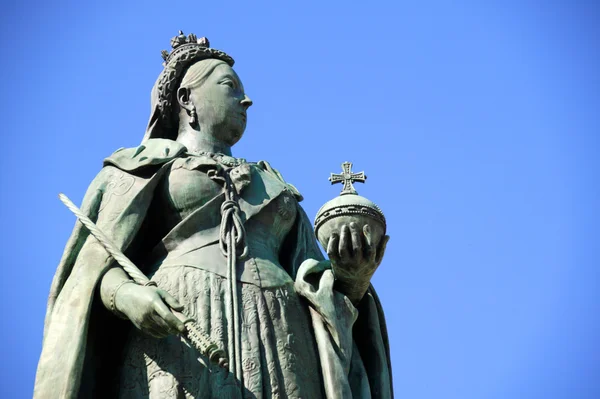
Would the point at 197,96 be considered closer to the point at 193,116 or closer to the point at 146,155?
the point at 193,116

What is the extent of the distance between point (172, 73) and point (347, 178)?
2.73 metres

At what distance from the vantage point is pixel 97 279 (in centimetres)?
1240

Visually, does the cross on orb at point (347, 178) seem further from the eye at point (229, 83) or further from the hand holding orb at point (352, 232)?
the eye at point (229, 83)

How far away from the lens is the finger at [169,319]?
453 inches

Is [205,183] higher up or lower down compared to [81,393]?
higher up

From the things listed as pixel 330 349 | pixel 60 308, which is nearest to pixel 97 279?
pixel 60 308

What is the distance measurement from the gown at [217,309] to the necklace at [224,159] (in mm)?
192

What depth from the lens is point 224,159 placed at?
1365 cm

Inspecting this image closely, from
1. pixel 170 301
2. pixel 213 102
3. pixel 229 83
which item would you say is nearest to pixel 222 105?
pixel 213 102

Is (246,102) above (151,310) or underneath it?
above

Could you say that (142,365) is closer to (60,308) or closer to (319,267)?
(60,308)

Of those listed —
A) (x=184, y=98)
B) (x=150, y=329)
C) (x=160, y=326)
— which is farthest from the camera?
(x=184, y=98)

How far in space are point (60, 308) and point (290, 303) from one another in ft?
6.76

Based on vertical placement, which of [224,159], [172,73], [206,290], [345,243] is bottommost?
[206,290]
